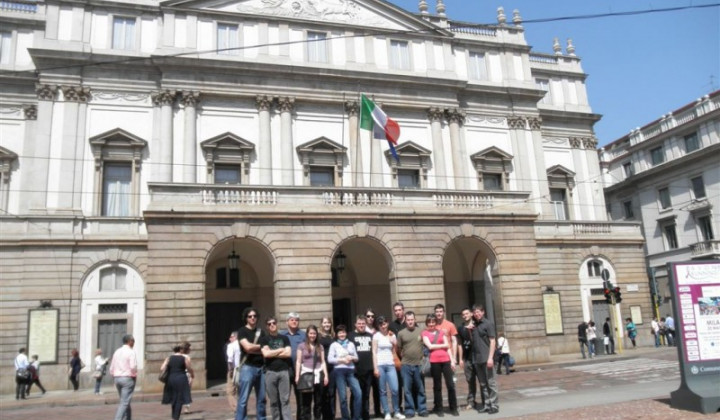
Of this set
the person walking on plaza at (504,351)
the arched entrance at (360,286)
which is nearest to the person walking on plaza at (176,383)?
the person walking on plaza at (504,351)

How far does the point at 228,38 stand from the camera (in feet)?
92.3

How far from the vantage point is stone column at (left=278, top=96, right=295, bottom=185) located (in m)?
27.1

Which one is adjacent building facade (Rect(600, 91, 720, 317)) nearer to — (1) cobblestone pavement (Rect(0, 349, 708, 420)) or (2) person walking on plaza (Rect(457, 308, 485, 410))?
(1) cobblestone pavement (Rect(0, 349, 708, 420))

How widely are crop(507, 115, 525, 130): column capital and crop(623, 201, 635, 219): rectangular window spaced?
19385 mm

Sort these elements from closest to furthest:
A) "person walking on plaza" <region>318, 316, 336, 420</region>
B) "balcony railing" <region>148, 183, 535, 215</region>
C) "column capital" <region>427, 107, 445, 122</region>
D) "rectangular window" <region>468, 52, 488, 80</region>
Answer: "person walking on plaza" <region>318, 316, 336, 420</region> < "balcony railing" <region>148, 183, 535, 215</region> < "column capital" <region>427, 107, 445, 122</region> < "rectangular window" <region>468, 52, 488, 80</region>

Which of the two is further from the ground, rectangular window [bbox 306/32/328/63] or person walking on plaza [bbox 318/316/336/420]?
rectangular window [bbox 306/32/328/63]

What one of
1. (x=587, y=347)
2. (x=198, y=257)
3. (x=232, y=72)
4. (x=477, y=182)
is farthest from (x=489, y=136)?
(x=198, y=257)

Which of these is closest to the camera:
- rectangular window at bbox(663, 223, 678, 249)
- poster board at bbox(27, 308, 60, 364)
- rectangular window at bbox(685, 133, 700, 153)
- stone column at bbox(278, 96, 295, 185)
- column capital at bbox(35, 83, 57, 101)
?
poster board at bbox(27, 308, 60, 364)

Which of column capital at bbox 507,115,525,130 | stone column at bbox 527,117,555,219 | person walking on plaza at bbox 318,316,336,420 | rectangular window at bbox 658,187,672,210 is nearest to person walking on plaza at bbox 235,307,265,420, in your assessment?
person walking on plaza at bbox 318,316,336,420

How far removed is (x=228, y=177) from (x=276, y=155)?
94.3 inches

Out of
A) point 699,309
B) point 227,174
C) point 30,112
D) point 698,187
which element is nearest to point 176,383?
point 699,309

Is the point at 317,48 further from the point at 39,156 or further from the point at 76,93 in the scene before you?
the point at 39,156

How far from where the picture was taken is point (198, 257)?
63.8 ft

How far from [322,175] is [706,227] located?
28262 millimetres
